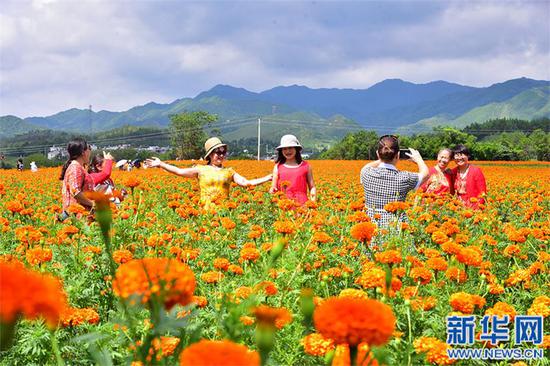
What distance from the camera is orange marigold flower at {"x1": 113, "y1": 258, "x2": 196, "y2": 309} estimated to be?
2.93ft

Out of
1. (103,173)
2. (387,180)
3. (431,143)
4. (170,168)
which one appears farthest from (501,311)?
(431,143)

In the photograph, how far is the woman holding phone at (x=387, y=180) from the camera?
3.71 meters

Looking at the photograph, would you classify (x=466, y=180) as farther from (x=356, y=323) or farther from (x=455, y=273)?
(x=356, y=323)

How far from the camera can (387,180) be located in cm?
375

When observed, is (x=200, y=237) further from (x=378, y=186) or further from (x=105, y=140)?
(x=105, y=140)

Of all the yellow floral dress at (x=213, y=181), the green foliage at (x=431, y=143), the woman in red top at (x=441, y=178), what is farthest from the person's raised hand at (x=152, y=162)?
the green foliage at (x=431, y=143)

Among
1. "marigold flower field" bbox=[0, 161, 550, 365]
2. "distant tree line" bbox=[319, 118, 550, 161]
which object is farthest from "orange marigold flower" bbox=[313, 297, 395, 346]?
"distant tree line" bbox=[319, 118, 550, 161]

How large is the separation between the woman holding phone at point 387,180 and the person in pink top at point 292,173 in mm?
833

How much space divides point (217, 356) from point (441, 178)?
5235 millimetres

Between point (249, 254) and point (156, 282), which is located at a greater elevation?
point (156, 282)

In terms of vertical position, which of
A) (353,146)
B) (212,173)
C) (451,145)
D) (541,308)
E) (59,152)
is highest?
(212,173)

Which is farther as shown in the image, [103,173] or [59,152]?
[59,152]

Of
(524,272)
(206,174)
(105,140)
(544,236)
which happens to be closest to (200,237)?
(206,174)

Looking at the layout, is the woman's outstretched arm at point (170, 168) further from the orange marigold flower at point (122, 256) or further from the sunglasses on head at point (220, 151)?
the orange marigold flower at point (122, 256)
